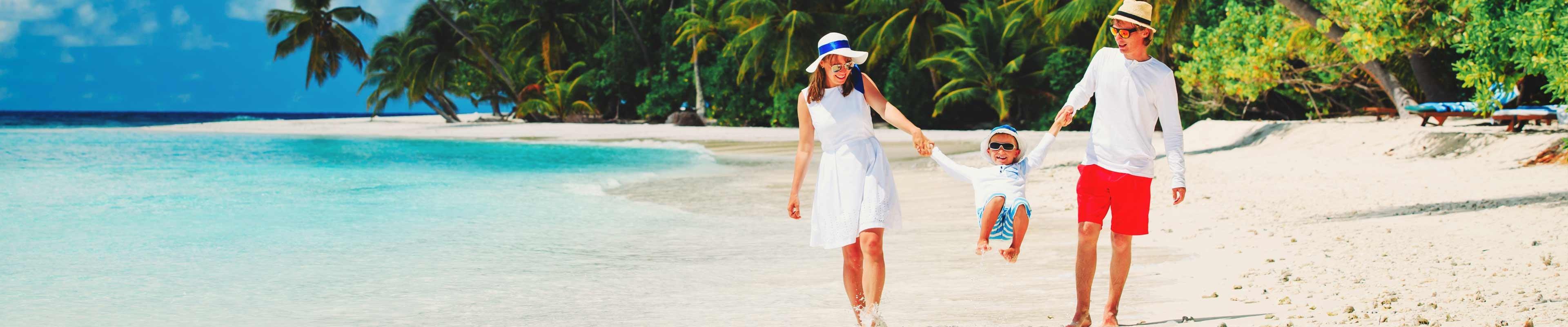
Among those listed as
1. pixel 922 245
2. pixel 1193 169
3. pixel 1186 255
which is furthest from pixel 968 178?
pixel 1193 169

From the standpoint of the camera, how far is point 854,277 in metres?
3.98

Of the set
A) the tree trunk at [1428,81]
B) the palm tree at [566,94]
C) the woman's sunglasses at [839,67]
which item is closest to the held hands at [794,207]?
the woman's sunglasses at [839,67]

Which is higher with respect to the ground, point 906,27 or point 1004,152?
point 906,27

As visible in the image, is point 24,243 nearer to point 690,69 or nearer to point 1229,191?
point 1229,191

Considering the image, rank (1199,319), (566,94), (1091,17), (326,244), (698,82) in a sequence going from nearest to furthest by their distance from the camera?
(1199,319) → (326,244) → (1091,17) → (698,82) → (566,94)

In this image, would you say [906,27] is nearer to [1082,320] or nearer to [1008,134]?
[1082,320]

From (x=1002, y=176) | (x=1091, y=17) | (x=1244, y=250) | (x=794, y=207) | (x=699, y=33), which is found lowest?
(x=1244, y=250)

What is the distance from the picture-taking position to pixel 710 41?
33750 millimetres

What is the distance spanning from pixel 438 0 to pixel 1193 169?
3161 centimetres

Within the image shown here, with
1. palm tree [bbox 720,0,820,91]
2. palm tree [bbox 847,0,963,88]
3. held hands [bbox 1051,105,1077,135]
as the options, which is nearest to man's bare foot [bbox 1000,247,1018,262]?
held hands [bbox 1051,105,1077,135]

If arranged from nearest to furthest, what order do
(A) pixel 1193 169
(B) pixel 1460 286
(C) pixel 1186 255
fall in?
(B) pixel 1460 286 → (C) pixel 1186 255 → (A) pixel 1193 169

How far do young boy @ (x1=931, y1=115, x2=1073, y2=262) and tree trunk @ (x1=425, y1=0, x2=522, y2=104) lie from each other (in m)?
33.9

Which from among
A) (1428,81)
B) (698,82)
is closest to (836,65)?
(1428,81)

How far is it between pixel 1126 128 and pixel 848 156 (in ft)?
2.82
